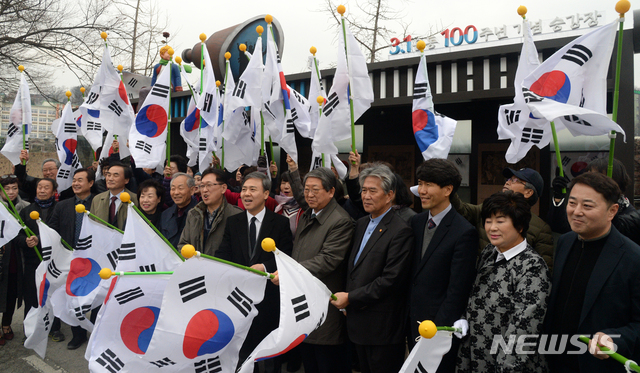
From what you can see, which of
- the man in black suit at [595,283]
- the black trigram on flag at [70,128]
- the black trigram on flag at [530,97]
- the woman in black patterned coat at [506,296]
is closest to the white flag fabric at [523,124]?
the black trigram on flag at [530,97]

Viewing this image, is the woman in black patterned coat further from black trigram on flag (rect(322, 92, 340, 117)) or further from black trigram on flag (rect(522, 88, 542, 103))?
black trigram on flag (rect(322, 92, 340, 117))

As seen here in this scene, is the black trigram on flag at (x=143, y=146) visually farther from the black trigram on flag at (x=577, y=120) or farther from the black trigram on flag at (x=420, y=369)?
the black trigram on flag at (x=577, y=120)

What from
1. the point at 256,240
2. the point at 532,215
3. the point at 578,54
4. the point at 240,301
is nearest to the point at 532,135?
the point at 578,54

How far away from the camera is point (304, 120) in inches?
205

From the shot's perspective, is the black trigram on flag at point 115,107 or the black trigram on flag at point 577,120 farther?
the black trigram on flag at point 115,107

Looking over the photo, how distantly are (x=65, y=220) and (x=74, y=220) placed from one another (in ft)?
0.38

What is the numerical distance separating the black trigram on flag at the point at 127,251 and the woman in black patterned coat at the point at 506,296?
243 cm

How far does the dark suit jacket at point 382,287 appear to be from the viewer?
290 centimetres

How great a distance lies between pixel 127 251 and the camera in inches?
134

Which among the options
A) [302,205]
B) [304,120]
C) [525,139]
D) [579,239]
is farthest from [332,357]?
[304,120]

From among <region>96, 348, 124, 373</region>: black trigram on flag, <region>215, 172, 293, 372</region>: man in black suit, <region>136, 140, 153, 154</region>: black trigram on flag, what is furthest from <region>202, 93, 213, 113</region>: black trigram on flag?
<region>96, 348, 124, 373</region>: black trigram on flag

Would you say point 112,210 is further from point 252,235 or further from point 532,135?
point 532,135

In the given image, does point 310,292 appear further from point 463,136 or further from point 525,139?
point 463,136

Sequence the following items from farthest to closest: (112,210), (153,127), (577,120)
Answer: (153,127) < (112,210) < (577,120)
